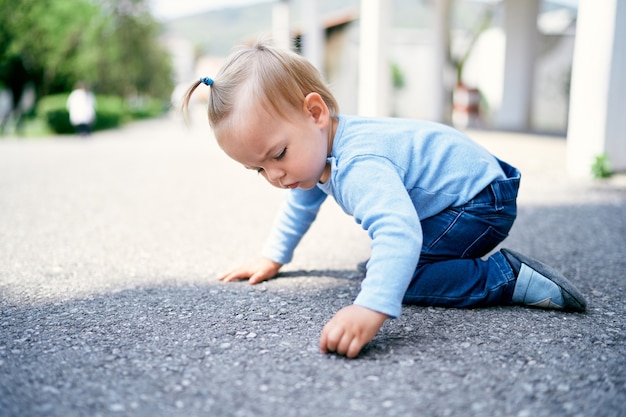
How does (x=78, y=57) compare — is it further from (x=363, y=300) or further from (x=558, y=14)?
(x=363, y=300)

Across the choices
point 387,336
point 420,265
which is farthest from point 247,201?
point 387,336

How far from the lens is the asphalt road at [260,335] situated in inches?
51.9

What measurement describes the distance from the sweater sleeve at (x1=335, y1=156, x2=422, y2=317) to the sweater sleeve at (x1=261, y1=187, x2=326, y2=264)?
0.60 m

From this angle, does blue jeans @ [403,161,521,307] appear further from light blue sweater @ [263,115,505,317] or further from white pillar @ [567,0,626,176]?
white pillar @ [567,0,626,176]

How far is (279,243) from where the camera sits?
2350 mm

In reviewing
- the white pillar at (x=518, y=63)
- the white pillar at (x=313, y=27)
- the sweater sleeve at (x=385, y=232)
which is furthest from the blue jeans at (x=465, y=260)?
the white pillar at (x=518, y=63)

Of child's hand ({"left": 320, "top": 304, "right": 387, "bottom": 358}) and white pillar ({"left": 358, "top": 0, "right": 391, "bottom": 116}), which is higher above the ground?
white pillar ({"left": 358, "top": 0, "right": 391, "bottom": 116})

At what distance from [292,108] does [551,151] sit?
6615mm

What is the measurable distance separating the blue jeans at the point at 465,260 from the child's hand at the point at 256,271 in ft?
2.03

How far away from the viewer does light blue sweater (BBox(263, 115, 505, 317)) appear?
1.53 metres

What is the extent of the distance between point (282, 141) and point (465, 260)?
0.78 m

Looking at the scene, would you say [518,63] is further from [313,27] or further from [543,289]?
[543,289]

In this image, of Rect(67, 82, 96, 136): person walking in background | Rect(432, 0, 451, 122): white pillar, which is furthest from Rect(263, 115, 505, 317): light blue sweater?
Rect(67, 82, 96, 136): person walking in background

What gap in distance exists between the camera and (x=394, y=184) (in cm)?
164
